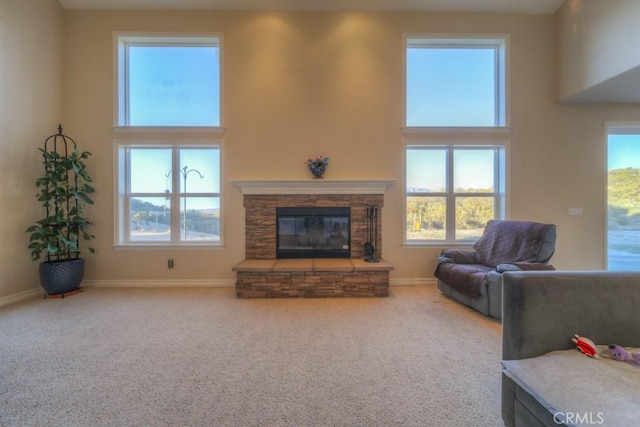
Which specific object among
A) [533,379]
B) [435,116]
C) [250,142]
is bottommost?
[533,379]

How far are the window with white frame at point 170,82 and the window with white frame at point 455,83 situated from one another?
3.15 metres

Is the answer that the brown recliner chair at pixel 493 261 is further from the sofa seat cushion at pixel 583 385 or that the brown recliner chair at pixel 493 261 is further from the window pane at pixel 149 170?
the window pane at pixel 149 170

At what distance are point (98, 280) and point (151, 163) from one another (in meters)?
1.95

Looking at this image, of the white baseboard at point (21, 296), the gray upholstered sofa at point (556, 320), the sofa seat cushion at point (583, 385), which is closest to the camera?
the sofa seat cushion at point (583, 385)

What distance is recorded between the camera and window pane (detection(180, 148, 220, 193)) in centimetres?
430

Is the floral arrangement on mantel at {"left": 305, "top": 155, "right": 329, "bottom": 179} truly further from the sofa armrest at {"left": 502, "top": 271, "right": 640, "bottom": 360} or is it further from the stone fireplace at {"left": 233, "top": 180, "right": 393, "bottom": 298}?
the sofa armrest at {"left": 502, "top": 271, "right": 640, "bottom": 360}

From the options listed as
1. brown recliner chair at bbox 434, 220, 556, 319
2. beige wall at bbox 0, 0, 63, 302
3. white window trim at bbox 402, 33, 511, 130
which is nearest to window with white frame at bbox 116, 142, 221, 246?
beige wall at bbox 0, 0, 63, 302

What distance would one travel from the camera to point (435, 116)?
4.36m

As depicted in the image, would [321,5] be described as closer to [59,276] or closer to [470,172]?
[470,172]

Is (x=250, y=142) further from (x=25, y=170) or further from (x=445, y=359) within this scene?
(x=445, y=359)

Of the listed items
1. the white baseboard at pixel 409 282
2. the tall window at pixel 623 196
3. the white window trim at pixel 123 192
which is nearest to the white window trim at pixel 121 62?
the white window trim at pixel 123 192

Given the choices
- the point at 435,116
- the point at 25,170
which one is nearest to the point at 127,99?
the point at 25,170

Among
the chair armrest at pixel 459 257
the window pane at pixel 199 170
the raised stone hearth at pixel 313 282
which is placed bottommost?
the raised stone hearth at pixel 313 282

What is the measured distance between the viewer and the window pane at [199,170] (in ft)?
14.1
